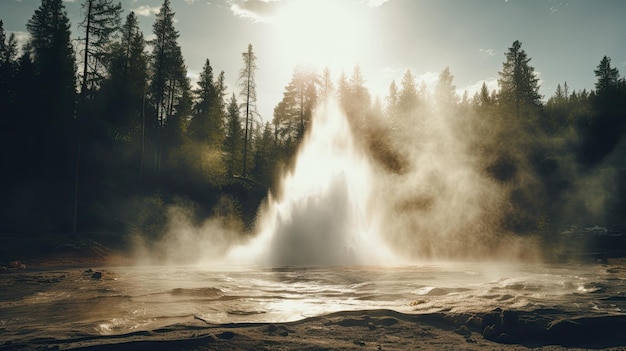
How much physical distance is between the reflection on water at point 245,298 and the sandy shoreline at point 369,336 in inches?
16.1

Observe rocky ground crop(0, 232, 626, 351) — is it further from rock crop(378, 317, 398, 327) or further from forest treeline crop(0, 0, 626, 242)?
forest treeline crop(0, 0, 626, 242)

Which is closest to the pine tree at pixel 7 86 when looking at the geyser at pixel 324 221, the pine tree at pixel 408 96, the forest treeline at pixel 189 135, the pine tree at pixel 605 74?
the forest treeline at pixel 189 135

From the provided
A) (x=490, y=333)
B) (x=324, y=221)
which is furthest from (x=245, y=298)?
(x=324, y=221)

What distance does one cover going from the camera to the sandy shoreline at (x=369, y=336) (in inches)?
237

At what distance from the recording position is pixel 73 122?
32.1 meters

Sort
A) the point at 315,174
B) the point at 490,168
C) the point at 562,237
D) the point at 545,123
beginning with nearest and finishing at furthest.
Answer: the point at 315,174 < the point at 562,237 < the point at 490,168 < the point at 545,123

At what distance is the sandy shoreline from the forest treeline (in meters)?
23.3

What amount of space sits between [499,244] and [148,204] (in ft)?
92.0

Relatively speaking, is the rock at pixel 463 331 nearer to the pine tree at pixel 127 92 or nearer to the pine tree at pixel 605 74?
the pine tree at pixel 127 92

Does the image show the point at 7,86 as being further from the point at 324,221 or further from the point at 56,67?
the point at 324,221

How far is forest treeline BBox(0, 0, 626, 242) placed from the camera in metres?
30.3

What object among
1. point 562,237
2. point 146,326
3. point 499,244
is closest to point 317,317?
point 146,326

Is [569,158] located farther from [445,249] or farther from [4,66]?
[4,66]

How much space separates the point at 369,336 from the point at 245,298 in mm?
4198
